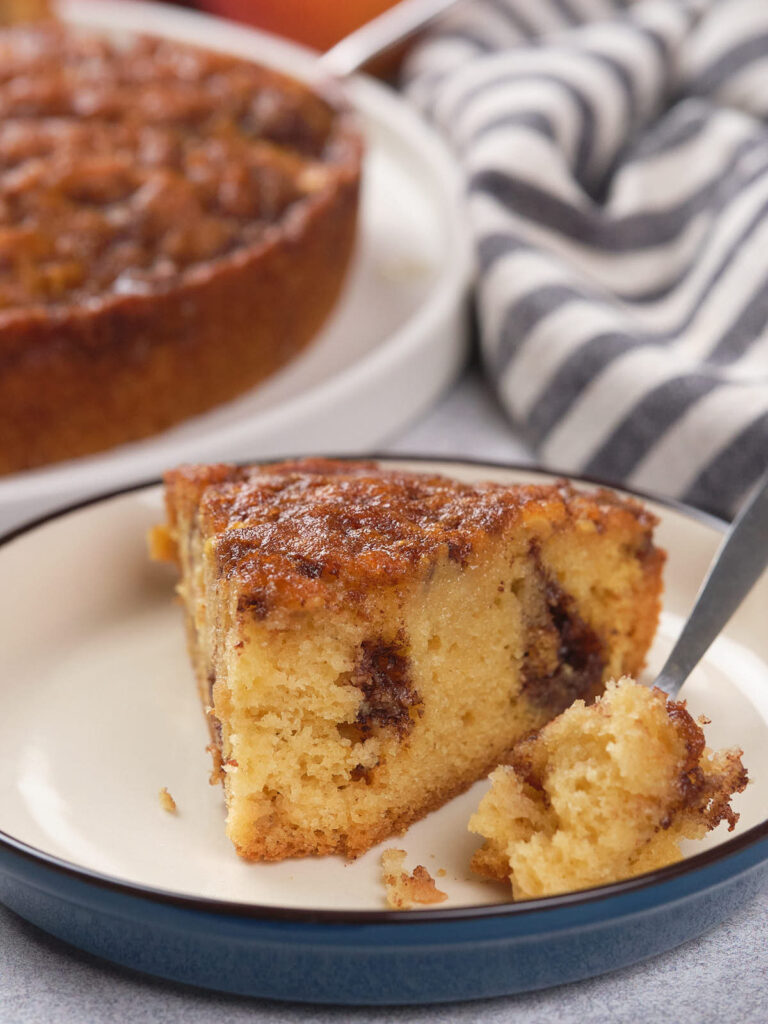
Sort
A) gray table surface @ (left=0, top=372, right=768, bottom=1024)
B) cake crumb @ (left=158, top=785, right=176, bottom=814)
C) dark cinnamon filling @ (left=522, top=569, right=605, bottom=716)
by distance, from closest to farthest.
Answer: gray table surface @ (left=0, top=372, right=768, bottom=1024) < cake crumb @ (left=158, top=785, right=176, bottom=814) < dark cinnamon filling @ (left=522, top=569, right=605, bottom=716)

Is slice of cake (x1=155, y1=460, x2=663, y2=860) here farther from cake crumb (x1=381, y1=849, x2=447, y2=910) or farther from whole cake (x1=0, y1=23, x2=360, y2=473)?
whole cake (x1=0, y1=23, x2=360, y2=473)

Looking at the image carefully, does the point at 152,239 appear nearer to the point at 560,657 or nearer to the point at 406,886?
the point at 560,657

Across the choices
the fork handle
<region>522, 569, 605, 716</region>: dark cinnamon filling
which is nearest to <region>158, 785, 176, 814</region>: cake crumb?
<region>522, 569, 605, 716</region>: dark cinnamon filling

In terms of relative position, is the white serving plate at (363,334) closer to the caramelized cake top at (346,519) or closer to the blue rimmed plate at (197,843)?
the blue rimmed plate at (197,843)

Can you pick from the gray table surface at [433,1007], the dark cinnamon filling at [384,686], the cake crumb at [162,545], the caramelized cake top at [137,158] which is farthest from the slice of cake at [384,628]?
the caramelized cake top at [137,158]

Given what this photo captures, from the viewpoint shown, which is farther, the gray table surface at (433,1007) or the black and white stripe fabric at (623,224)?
the black and white stripe fabric at (623,224)

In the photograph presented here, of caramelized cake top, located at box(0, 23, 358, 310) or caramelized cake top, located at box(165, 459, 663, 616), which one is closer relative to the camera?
caramelized cake top, located at box(165, 459, 663, 616)
